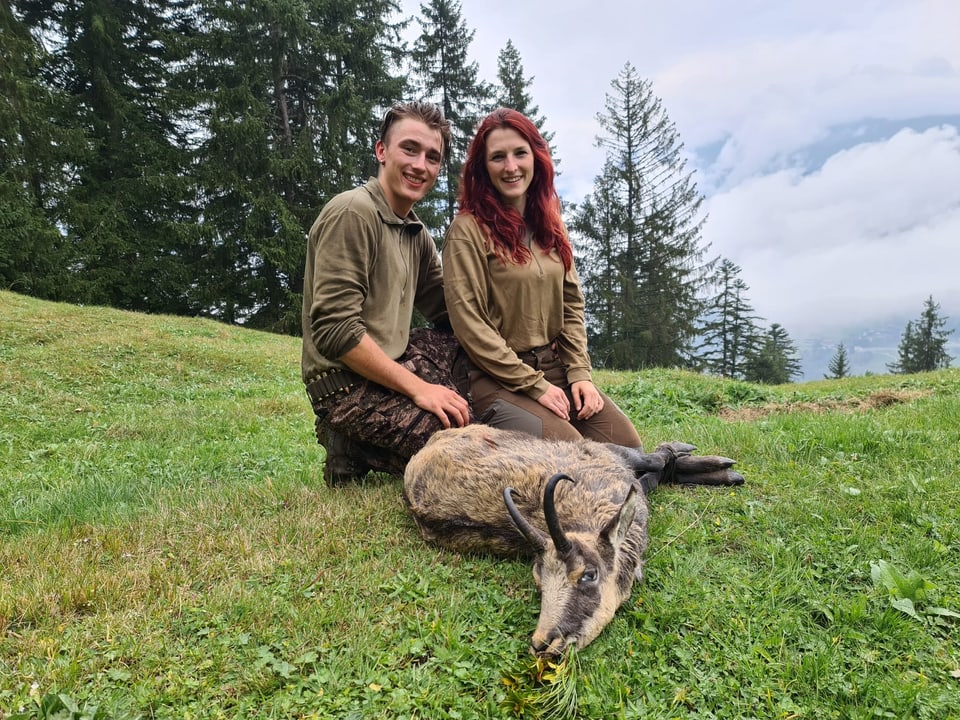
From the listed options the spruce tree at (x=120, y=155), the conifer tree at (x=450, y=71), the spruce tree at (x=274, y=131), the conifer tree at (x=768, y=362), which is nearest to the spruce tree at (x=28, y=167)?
the spruce tree at (x=120, y=155)

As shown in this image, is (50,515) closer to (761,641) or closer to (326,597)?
(326,597)

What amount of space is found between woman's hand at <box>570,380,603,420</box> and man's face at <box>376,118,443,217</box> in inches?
75.7

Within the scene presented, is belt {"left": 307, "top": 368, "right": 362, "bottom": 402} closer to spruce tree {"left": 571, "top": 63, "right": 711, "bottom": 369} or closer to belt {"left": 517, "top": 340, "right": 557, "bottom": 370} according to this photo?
belt {"left": 517, "top": 340, "right": 557, "bottom": 370}

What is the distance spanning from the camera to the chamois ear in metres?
2.55

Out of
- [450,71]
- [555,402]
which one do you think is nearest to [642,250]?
[450,71]

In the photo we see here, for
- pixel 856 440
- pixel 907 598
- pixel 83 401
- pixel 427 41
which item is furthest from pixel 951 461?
pixel 427 41

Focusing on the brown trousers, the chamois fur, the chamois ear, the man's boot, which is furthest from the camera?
the man's boot

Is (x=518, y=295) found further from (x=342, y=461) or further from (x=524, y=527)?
(x=524, y=527)

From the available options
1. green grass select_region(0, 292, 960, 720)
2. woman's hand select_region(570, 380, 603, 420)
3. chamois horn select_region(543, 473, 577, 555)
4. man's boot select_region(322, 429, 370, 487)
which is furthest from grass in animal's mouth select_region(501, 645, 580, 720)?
man's boot select_region(322, 429, 370, 487)

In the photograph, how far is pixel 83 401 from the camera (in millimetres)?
9391

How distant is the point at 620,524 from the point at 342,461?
2485mm

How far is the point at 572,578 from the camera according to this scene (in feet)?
7.88

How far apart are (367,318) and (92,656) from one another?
2.33 m

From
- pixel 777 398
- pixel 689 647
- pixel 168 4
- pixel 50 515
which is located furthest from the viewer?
pixel 168 4
